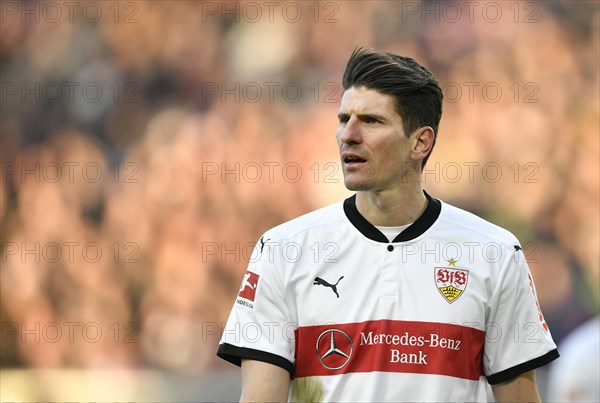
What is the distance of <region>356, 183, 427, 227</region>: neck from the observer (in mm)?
3541

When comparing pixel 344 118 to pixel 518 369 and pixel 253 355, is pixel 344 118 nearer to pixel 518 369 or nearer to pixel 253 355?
pixel 253 355

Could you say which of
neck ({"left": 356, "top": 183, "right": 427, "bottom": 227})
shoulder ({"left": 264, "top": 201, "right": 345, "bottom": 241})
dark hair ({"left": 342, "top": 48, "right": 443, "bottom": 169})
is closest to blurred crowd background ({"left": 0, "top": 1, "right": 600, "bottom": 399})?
shoulder ({"left": 264, "top": 201, "right": 345, "bottom": 241})

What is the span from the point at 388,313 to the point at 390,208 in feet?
1.25

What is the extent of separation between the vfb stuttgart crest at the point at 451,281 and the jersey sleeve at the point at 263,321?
51 centimetres

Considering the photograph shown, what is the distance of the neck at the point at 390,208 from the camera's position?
3541 millimetres

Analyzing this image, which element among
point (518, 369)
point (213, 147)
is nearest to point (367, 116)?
point (518, 369)

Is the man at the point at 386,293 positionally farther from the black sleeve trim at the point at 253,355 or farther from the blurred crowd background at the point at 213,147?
the blurred crowd background at the point at 213,147

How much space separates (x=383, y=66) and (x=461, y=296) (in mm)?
809

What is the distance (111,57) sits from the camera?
9.18m

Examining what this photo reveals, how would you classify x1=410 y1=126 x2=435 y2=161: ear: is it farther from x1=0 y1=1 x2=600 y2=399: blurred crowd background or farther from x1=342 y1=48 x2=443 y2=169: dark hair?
x1=0 y1=1 x2=600 y2=399: blurred crowd background

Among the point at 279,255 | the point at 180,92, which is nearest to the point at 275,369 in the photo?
the point at 279,255

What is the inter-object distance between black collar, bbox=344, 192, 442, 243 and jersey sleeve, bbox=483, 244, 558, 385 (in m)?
0.30

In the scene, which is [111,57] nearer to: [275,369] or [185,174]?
[185,174]

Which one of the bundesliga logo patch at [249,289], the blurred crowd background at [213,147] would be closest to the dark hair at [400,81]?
the bundesliga logo patch at [249,289]
